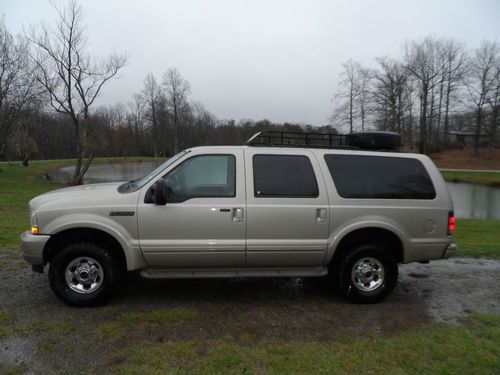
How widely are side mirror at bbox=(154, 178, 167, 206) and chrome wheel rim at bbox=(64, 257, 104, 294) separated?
41.7 inches

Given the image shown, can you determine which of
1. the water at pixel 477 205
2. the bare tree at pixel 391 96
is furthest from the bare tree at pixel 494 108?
the water at pixel 477 205

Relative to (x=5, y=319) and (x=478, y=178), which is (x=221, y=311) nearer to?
(x=5, y=319)

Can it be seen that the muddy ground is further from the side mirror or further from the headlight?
the side mirror

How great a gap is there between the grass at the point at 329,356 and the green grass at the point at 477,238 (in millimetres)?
3858

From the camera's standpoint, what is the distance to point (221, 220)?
14.0 feet

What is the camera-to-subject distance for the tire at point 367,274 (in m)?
4.59

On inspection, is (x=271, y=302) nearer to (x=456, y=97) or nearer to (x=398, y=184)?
(x=398, y=184)

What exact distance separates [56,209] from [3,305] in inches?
52.3

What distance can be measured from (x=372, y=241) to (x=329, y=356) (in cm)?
180

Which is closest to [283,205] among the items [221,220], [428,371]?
[221,220]

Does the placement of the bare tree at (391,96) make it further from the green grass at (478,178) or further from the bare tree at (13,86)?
the bare tree at (13,86)

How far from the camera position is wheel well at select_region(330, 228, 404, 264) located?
460 centimetres

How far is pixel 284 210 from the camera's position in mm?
4352

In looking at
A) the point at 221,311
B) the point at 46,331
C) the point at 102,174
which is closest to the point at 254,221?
the point at 221,311
